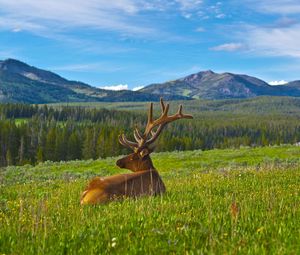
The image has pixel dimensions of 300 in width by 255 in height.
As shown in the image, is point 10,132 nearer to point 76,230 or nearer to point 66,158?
point 66,158

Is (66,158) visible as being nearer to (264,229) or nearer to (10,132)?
(10,132)

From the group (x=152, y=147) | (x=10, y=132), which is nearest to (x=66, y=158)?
(x=10, y=132)

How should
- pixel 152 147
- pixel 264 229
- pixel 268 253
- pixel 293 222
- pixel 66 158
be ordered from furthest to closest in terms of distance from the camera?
pixel 66 158, pixel 152 147, pixel 293 222, pixel 264 229, pixel 268 253

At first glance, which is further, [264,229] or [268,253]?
[264,229]

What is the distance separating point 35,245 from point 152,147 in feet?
27.4

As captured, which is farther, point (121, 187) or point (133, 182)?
point (133, 182)

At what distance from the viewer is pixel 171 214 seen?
8.28 m

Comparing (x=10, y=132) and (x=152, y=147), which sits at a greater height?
(x=152, y=147)

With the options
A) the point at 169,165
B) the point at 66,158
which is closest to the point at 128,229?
the point at 169,165

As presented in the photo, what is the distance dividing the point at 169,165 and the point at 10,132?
3349 inches

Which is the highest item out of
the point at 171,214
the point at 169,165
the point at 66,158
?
the point at 171,214

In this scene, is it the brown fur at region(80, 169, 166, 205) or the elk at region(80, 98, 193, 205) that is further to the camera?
the elk at region(80, 98, 193, 205)

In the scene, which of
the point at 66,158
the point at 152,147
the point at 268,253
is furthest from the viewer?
the point at 66,158

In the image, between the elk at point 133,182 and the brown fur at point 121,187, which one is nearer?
the brown fur at point 121,187
